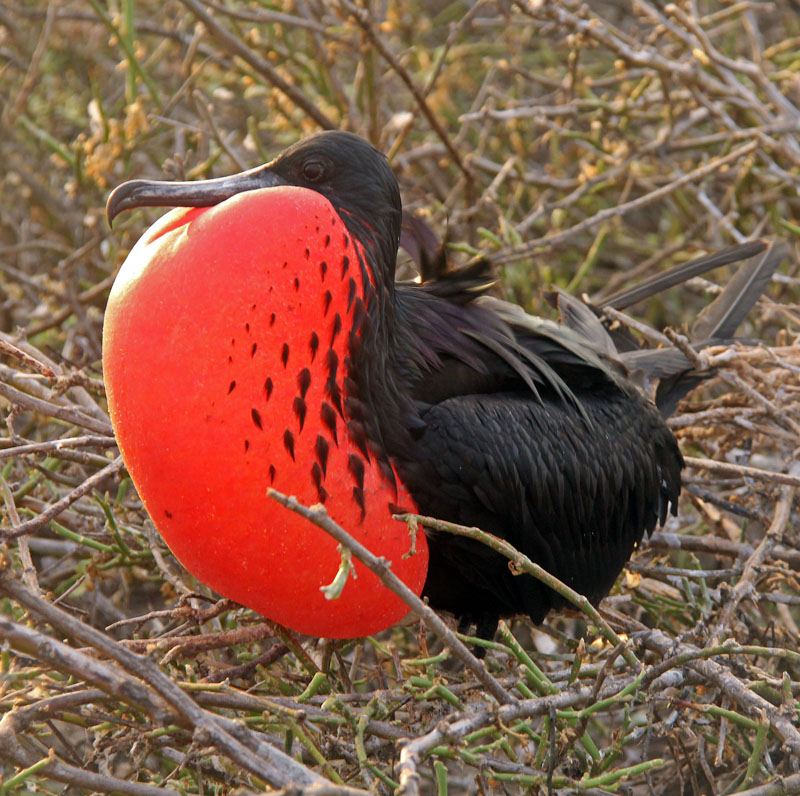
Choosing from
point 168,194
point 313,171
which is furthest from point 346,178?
point 168,194

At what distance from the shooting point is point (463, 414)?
180cm

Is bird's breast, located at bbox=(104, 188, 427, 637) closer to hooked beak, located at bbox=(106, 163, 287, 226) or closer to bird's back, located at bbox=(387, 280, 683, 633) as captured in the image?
hooked beak, located at bbox=(106, 163, 287, 226)

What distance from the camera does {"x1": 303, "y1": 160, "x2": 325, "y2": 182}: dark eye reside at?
178 cm

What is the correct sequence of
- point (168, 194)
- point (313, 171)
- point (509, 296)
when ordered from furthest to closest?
point (509, 296)
point (313, 171)
point (168, 194)

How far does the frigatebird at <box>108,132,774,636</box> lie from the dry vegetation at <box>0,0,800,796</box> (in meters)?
0.14

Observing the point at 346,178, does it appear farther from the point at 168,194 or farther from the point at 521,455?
the point at 521,455

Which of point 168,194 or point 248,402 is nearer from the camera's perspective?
point 248,402

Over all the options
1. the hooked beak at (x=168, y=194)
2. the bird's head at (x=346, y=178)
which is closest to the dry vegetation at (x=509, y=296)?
the hooked beak at (x=168, y=194)

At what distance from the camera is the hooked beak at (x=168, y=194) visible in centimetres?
165

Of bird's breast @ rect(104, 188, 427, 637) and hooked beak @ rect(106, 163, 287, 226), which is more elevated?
hooked beak @ rect(106, 163, 287, 226)

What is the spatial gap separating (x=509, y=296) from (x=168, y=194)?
1405 millimetres

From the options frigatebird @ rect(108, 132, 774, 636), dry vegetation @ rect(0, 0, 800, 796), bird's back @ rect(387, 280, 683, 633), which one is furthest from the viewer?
bird's back @ rect(387, 280, 683, 633)

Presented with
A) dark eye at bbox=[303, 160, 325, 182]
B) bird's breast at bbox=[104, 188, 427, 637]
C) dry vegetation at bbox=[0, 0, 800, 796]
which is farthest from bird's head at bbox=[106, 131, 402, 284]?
dry vegetation at bbox=[0, 0, 800, 796]

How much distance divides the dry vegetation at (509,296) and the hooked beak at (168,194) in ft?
1.22
